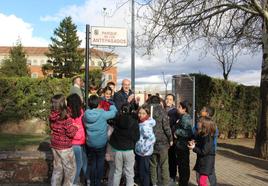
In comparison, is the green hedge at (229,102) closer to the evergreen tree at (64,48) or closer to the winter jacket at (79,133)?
the winter jacket at (79,133)

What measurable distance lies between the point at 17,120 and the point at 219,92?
10.3 meters

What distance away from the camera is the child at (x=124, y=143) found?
7.81 meters

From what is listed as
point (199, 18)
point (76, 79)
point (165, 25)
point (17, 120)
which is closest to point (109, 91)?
point (76, 79)

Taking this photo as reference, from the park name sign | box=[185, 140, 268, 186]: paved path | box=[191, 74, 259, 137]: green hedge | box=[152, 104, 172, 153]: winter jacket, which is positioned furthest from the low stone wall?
box=[191, 74, 259, 137]: green hedge

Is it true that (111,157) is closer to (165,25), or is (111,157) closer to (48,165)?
(48,165)

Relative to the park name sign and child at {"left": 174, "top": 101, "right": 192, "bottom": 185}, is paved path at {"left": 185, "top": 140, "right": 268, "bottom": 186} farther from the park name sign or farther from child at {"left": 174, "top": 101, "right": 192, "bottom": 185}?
the park name sign

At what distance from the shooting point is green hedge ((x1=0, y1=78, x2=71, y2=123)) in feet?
75.0

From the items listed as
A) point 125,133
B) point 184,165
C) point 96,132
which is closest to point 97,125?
point 96,132

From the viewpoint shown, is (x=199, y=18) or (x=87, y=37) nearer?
(x=87, y=37)

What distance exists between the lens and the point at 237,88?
67.2 feet

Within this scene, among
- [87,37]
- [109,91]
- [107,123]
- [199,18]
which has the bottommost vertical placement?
[107,123]

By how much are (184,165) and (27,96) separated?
15777mm

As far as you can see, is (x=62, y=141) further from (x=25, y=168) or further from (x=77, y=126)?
(x=25, y=168)

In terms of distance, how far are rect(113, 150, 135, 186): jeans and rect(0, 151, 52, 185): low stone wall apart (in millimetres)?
1548
